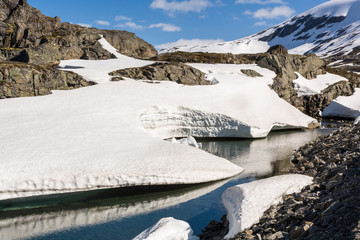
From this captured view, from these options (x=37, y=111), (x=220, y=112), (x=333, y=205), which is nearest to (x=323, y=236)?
(x=333, y=205)

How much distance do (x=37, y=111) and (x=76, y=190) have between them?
9.31 metres

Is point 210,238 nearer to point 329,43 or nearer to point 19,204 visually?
point 19,204

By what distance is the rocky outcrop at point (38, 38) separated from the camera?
121 ft

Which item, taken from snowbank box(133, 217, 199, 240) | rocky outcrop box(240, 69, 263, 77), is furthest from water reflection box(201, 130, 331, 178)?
rocky outcrop box(240, 69, 263, 77)

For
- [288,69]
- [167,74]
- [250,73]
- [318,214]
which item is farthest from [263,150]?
[288,69]

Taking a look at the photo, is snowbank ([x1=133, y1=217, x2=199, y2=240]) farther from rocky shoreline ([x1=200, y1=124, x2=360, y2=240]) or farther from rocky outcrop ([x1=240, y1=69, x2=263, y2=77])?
rocky outcrop ([x1=240, y1=69, x2=263, y2=77])

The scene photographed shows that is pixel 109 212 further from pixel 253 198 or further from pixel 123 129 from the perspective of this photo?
pixel 123 129

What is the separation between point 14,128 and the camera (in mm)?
17422

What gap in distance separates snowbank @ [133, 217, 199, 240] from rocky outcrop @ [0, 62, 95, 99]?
21558 mm

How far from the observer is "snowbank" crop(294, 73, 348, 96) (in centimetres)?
4472

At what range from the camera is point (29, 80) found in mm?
27109

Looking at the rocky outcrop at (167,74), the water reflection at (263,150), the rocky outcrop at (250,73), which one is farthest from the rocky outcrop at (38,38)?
the water reflection at (263,150)

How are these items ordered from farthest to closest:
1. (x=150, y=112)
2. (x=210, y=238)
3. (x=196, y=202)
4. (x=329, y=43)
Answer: (x=329, y=43), (x=150, y=112), (x=196, y=202), (x=210, y=238)

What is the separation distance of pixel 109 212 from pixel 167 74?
24057 mm
